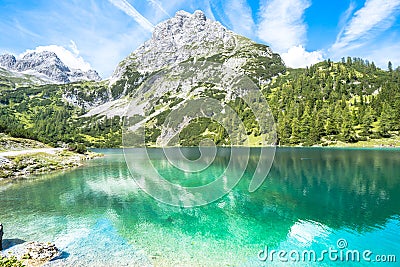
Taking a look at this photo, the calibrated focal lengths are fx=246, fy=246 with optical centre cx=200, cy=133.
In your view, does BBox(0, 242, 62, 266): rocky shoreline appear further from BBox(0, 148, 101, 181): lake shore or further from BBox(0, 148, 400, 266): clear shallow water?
BBox(0, 148, 101, 181): lake shore

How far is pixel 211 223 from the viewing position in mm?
22438

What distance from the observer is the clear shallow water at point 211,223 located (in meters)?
16.4

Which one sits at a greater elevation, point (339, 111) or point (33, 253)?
point (339, 111)

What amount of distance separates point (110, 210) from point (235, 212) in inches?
541

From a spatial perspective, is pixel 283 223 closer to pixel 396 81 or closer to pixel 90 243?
pixel 90 243

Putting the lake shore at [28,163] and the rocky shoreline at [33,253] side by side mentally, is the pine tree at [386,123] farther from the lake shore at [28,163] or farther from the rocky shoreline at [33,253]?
the rocky shoreline at [33,253]

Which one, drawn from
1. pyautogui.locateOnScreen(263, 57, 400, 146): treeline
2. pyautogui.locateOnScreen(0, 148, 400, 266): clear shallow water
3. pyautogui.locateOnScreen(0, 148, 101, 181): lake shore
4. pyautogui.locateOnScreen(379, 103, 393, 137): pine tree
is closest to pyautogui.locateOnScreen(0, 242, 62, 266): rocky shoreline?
pyautogui.locateOnScreen(0, 148, 400, 266): clear shallow water

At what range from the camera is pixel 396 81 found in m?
180

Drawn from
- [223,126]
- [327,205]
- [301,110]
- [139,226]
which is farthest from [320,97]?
[139,226]

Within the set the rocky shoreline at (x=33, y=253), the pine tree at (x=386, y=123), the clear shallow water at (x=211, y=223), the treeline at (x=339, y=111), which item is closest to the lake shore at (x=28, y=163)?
the clear shallow water at (x=211, y=223)

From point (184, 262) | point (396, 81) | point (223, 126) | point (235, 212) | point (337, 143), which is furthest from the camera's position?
point (223, 126)

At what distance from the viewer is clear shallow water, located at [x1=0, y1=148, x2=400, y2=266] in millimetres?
16406

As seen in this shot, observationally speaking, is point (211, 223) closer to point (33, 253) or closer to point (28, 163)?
point (33, 253)

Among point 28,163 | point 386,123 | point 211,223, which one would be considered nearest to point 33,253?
point 211,223
